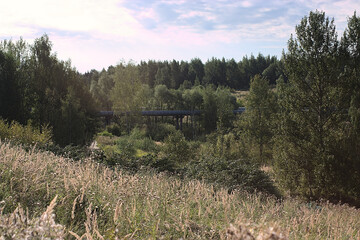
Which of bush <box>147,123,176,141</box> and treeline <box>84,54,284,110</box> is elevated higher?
treeline <box>84,54,284,110</box>

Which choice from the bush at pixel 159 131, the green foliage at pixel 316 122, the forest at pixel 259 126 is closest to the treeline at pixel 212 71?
the bush at pixel 159 131

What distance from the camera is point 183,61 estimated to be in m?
91.2

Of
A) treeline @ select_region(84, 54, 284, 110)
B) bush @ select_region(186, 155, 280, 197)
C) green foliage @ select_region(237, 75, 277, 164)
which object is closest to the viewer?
bush @ select_region(186, 155, 280, 197)

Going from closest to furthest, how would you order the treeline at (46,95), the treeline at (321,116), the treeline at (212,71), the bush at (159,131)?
the treeline at (321,116) < the treeline at (46,95) < the bush at (159,131) < the treeline at (212,71)

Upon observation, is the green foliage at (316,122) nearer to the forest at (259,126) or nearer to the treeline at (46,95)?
the forest at (259,126)

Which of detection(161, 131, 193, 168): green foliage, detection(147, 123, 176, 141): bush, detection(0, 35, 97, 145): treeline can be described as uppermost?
detection(0, 35, 97, 145): treeline

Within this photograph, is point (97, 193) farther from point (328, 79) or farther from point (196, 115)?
point (196, 115)

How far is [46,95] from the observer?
1941 cm

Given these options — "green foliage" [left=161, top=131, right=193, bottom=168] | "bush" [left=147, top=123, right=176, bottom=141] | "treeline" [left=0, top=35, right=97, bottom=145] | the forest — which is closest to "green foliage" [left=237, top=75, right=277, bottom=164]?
the forest

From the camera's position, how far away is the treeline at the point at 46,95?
59.8 feet

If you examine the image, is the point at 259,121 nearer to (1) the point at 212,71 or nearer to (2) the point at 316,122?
(2) the point at 316,122

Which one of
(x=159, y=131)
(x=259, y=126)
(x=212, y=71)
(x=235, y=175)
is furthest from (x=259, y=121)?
(x=212, y=71)

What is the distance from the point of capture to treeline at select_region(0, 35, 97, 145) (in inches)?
718

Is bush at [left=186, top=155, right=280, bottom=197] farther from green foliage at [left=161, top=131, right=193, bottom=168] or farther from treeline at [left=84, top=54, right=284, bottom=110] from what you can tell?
treeline at [left=84, top=54, right=284, bottom=110]
